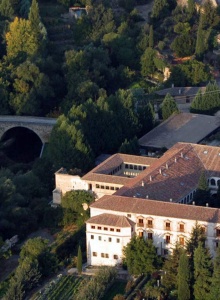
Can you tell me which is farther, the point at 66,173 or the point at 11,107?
the point at 11,107

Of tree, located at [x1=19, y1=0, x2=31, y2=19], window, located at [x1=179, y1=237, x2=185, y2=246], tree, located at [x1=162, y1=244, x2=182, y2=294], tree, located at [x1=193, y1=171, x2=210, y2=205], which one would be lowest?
tree, located at [x1=162, y1=244, x2=182, y2=294]

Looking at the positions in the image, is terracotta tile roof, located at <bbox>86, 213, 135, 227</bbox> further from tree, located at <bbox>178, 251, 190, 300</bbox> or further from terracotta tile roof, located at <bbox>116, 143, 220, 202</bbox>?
tree, located at <bbox>178, 251, 190, 300</bbox>

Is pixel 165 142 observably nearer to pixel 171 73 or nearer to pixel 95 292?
pixel 171 73

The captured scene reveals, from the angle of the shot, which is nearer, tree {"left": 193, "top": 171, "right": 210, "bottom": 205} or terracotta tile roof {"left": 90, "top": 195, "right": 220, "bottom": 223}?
terracotta tile roof {"left": 90, "top": 195, "right": 220, "bottom": 223}

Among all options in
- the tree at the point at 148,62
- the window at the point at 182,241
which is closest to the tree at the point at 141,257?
the window at the point at 182,241

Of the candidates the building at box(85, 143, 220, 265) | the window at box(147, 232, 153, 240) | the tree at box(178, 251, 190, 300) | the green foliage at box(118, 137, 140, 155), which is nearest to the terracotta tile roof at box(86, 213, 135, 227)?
the building at box(85, 143, 220, 265)

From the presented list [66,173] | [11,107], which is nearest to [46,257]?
[66,173]

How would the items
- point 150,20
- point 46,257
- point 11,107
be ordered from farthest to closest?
point 150,20, point 11,107, point 46,257

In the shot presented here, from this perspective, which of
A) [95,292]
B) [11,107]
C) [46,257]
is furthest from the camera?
[11,107]
